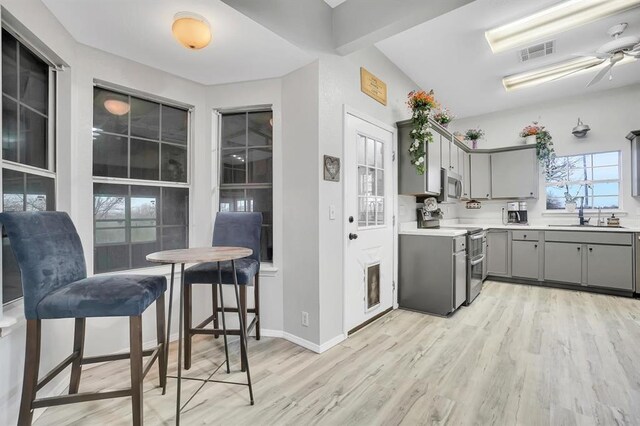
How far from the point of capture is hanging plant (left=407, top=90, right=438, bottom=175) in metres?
3.20

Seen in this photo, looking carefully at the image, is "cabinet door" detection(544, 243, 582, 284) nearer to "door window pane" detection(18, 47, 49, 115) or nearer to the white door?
the white door

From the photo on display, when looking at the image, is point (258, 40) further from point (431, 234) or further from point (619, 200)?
point (619, 200)

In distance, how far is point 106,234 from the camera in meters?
2.37

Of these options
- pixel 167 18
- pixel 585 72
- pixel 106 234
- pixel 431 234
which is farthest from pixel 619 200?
pixel 106 234

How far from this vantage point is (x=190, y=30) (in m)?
1.76

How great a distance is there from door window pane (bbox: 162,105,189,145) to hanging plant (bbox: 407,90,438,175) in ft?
7.95

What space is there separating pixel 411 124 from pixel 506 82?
196cm

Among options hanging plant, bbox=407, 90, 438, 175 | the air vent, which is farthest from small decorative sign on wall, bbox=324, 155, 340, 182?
the air vent

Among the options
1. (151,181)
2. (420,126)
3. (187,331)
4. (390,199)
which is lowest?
(187,331)

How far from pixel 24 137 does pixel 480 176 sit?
5909mm

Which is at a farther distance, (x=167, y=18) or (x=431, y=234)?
(x=431, y=234)

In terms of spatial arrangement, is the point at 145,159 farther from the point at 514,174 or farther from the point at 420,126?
the point at 514,174

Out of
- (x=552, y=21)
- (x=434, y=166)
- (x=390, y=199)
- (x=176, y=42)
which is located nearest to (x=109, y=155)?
(x=176, y=42)

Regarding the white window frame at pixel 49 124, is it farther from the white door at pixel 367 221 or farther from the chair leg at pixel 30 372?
the white door at pixel 367 221
